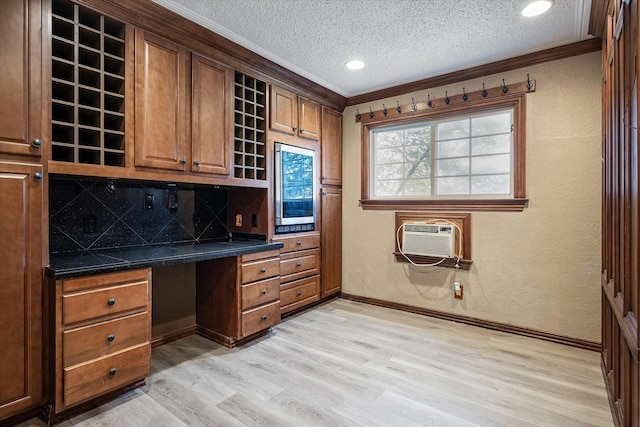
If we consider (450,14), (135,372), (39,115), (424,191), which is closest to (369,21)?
(450,14)

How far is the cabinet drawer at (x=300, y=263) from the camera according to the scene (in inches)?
131

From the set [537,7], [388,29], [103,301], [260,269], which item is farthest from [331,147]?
[103,301]

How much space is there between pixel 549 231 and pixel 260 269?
253cm

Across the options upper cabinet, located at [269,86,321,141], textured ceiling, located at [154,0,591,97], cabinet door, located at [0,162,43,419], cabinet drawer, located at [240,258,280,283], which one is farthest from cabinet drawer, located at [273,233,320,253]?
cabinet door, located at [0,162,43,419]

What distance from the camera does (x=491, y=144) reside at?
10.6 feet

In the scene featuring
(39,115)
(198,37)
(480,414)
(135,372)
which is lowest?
(480,414)

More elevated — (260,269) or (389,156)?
(389,156)

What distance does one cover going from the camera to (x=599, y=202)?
2660mm

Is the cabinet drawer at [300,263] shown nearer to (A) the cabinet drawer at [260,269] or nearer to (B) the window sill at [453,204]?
(A) the cabinet drawer at [260,269]

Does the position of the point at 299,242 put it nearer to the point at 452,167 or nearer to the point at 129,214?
the point at 129,214

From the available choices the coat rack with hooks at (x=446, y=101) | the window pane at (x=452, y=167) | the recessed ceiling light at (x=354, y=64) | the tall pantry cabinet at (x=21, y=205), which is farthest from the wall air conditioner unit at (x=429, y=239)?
the tall pantry cabinet at (x=21, y=205)

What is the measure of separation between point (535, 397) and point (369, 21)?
2723 millimetres

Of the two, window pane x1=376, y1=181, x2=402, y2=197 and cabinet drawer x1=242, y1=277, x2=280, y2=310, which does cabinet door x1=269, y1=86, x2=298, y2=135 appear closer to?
window pane x1=376, y1=181, x2=402, y2=197

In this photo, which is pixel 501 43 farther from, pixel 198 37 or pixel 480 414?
pixel 480 414
